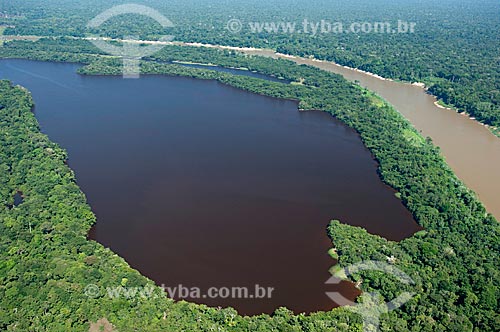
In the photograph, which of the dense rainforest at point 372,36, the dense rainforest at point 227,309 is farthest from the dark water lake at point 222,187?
the dense rainforest at point 372,36

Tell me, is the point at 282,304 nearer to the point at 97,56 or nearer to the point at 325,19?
the point at 97,56

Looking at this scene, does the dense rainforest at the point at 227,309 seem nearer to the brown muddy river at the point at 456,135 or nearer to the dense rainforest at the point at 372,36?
the brown muddy river at the point at 456,135

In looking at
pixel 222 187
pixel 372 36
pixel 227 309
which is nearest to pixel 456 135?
pixel 222 187

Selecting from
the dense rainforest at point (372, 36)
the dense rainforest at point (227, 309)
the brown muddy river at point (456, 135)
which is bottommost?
the dense rainforest at point (227, 309)

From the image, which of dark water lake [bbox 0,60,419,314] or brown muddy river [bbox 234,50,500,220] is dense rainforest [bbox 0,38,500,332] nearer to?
dark water lake [bbox 0,60,419,314]

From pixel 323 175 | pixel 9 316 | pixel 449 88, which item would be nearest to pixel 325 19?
pixel 449 88

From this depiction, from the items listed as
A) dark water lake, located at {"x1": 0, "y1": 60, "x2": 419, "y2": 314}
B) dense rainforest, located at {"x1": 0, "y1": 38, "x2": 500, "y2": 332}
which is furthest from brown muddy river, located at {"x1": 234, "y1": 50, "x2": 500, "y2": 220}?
dark water lake, located at {"x1": 0, "y1": 60, "x2": 419, "y2": 314}
